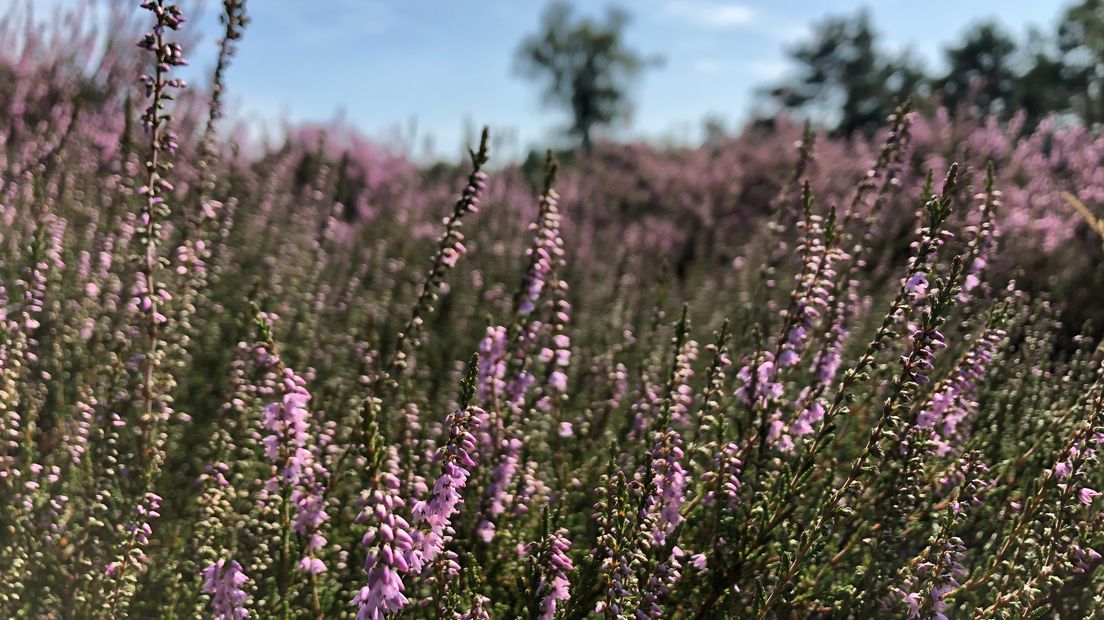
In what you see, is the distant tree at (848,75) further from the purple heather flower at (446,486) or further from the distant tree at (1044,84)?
the purple heather flower at (446,486)

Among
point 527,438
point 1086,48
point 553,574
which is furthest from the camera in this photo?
point 1086,48

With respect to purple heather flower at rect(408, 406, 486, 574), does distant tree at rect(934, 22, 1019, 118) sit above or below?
above

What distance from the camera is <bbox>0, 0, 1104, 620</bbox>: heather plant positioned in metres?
2.49

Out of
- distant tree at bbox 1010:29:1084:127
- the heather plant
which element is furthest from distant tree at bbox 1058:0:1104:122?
the heather plant

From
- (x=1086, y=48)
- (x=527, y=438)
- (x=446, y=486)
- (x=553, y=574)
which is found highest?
(x=1086, y=48)

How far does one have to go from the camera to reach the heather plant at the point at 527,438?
2488 mm

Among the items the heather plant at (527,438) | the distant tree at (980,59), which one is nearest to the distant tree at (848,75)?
the distant tree at (980,59)

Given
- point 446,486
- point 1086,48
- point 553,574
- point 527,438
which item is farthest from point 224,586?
point 1086,48

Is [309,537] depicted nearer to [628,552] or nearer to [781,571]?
[628,552]

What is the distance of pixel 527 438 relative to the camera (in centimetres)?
362

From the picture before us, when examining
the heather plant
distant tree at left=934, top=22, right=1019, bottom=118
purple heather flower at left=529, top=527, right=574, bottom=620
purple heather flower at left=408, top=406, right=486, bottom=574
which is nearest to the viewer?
purple heather flower at left=408, top=406, right=486, bottom=574

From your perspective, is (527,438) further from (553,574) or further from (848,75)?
(848,75)

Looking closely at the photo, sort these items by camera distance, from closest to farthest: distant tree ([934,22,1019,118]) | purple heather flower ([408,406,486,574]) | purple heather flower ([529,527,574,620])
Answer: purple heather flower ([408,406,486,574]) < purple heather flower ([529,527,574,620]) < distant tree ([934,22,1019,118])

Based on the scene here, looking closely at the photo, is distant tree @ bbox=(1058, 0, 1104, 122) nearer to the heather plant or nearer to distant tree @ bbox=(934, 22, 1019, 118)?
distant tree @ bbox=(934, 22, 1019, 118)
